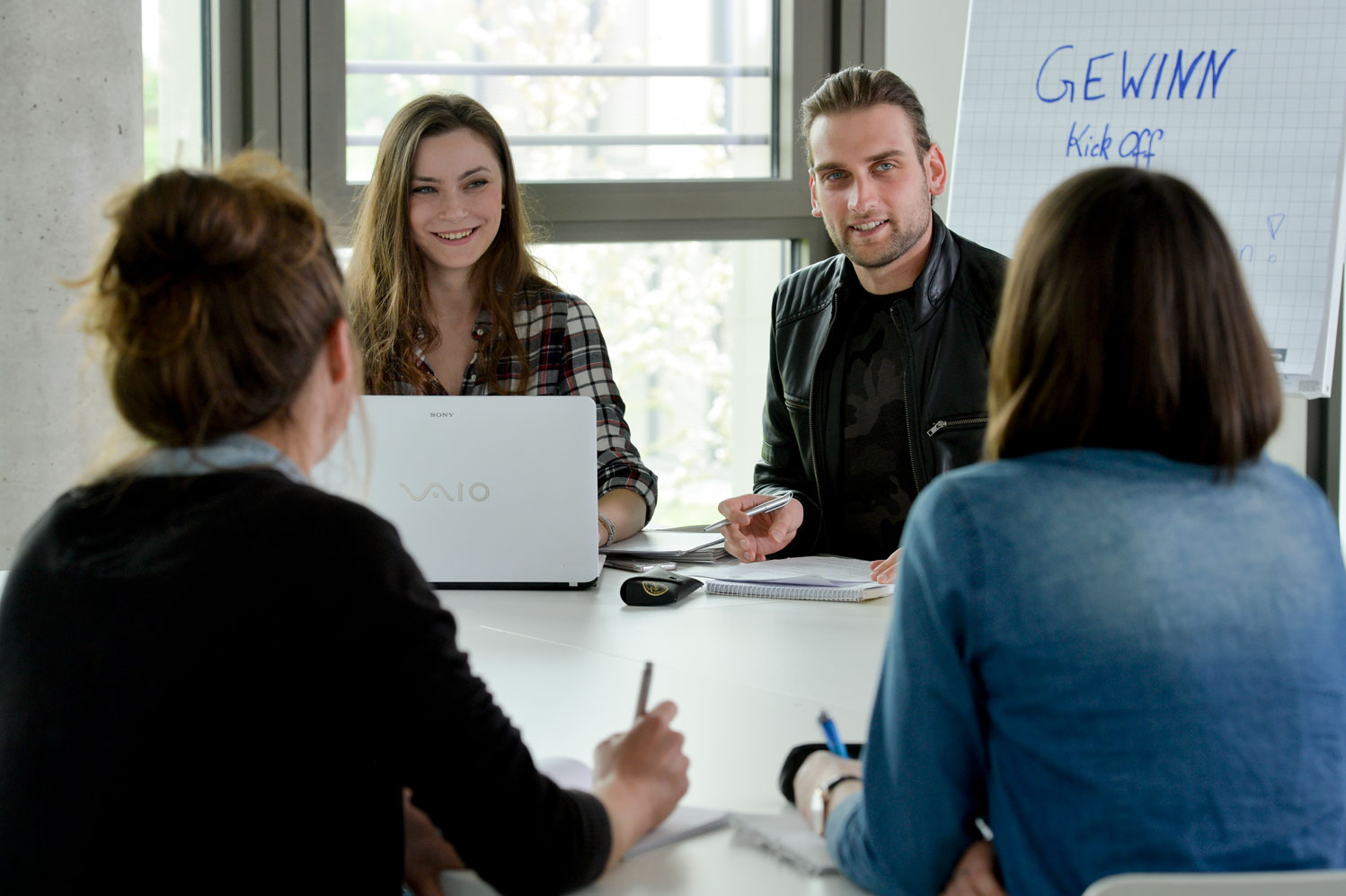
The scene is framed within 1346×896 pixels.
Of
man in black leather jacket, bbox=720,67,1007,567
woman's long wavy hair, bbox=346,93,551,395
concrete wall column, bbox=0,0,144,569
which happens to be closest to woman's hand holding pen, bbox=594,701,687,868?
man in black leather jacket, bbox=720,67,1007,567

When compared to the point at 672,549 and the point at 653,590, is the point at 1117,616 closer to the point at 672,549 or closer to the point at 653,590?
the point at 653,590

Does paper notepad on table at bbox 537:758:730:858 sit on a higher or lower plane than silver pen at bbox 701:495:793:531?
lower

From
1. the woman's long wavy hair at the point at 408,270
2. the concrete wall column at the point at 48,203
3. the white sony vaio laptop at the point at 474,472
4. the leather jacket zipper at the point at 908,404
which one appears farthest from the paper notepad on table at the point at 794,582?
the concrete wall column at the point at 48,203

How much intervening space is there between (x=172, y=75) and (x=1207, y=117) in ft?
7.65

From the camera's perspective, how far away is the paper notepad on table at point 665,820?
1.00 m

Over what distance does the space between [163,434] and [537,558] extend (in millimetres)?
997

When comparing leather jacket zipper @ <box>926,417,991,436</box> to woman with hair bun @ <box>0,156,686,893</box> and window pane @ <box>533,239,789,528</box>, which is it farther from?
woman with hair bun @ <box>0,156,686,893</box>

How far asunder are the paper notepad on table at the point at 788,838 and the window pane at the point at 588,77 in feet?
A: 7.75

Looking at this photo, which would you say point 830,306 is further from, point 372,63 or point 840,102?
point 372,63

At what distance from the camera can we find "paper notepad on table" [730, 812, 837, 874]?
96 cm

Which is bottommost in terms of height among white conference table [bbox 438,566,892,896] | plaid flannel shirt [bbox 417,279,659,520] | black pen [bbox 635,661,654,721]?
white conference table [bbox 438,566,892,896]

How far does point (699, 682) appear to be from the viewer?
1.42 m

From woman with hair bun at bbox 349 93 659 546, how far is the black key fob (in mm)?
517

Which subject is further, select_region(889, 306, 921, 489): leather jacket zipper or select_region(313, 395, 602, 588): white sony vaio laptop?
select_region(889, 306, 921, 489): leather jacket zipper
